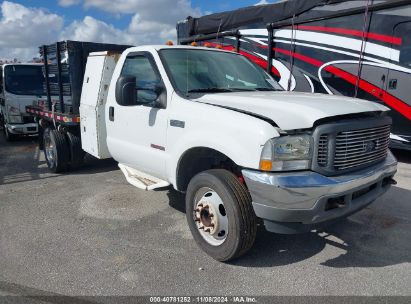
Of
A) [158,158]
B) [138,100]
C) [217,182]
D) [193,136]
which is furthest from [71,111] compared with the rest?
[217,182]

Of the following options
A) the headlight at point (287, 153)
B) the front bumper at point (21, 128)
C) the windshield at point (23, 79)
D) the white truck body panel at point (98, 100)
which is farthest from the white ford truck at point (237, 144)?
the windshield at point (23, 79)

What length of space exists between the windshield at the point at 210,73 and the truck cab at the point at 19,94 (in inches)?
272

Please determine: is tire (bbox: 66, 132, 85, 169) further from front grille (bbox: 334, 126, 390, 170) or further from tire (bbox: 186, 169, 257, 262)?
front grille (bbox: 334, 126, 390, 170)

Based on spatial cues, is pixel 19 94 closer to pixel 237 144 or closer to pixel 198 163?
pixel 198 163

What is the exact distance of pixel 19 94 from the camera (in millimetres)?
9836

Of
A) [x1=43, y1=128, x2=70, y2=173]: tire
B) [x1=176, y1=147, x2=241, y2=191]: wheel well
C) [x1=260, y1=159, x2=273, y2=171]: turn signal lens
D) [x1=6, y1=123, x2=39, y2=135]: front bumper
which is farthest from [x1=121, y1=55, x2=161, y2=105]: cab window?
[x1=6, y1=123, x2=39, y2=135]: front bumper

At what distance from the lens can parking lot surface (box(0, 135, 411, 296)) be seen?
2988mm

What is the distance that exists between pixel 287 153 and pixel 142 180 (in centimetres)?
216

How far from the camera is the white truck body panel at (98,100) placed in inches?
198

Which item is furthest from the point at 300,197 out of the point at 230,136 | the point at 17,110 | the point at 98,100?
the point at 17,110

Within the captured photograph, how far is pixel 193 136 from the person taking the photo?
3.38 meters

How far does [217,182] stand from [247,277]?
0.87m

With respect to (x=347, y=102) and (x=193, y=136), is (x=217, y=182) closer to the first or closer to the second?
(x=193, y=136)

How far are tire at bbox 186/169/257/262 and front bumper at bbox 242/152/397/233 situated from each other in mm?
181
